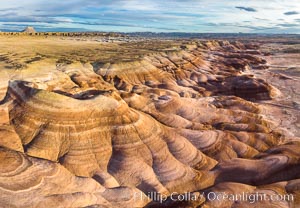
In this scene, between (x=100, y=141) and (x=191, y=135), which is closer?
(x=100, y=141)

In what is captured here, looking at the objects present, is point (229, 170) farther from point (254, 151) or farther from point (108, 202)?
point (108, 202)

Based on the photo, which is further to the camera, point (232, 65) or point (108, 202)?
point (232, 65)

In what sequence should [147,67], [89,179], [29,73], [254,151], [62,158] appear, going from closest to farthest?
[89,179] → [62,158] → [254,151] → [29,73] → [147,67]

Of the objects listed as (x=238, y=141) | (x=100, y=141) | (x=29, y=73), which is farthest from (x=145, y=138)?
(x=29, y=73)

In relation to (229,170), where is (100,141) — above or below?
above

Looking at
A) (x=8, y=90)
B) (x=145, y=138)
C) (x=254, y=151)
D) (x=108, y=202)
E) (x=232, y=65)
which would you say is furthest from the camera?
Answer: (x=232, y=65)

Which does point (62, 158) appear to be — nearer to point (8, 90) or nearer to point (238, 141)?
point (8, 90)

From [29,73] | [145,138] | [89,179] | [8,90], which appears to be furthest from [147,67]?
Result: [89,179]

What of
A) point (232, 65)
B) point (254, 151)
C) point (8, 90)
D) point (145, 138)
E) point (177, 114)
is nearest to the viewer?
point (145, 138)

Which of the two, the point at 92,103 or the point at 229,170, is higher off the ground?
the point at 92,103
